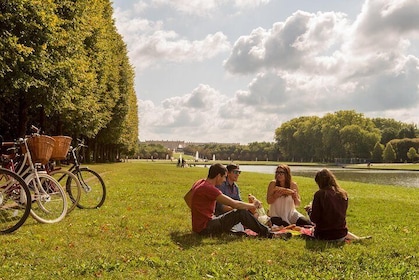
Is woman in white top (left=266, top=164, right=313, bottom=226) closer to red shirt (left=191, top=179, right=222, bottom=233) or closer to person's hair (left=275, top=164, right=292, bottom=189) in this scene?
person's hair (left=275, top=164, right=292, bottom=189)

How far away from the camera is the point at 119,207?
12.4m

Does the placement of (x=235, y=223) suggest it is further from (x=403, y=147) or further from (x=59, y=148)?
(x=403, y=147)

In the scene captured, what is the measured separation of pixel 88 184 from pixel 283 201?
15.9 feet

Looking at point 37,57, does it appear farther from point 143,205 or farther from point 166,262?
point 166,262

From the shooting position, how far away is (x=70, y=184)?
10898mm

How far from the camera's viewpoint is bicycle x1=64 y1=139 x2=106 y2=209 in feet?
36.1

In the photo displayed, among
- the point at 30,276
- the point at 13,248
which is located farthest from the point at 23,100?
the point at 30,276

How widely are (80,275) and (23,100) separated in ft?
65.5

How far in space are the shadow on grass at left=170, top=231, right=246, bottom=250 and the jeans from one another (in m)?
0.15

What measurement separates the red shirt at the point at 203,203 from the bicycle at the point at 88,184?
3610mm

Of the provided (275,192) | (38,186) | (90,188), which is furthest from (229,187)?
(38,186)

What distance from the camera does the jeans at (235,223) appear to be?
337 inches

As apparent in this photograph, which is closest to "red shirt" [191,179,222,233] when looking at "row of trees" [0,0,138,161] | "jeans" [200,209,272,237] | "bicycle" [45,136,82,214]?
"jeans" [200,209,272,237]

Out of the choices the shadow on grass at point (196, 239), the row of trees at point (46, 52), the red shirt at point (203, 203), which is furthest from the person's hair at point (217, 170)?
the row of trees at point (46, 52)
